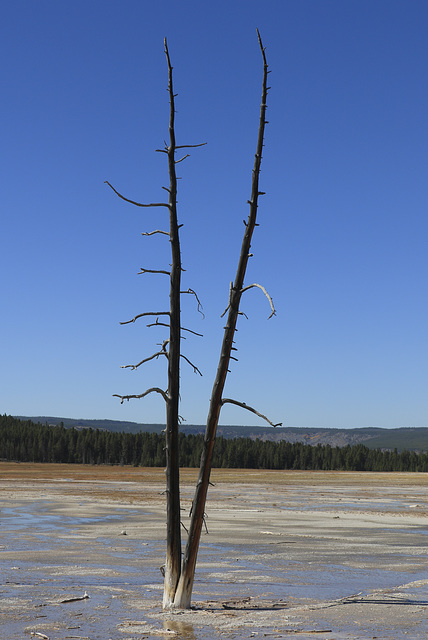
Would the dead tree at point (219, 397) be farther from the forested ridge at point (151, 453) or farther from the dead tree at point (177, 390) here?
the forested ridge at point (151, 453)

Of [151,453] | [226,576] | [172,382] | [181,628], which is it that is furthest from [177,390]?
[151,453]

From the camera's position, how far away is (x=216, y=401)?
11.6 meters

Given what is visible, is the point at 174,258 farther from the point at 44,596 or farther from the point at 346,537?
the point at 346,537

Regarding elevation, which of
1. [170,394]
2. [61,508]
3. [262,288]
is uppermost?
[262,288]

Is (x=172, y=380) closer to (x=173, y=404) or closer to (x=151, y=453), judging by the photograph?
(x=173, y=404)

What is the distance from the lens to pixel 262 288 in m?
11.3

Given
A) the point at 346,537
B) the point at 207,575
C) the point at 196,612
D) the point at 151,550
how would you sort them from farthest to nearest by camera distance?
1. the point at 346,537
2. the point at 151,550
3. the point at 207,575
4. the point at 196,612

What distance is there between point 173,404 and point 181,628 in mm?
3132

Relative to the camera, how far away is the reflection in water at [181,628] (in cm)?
950

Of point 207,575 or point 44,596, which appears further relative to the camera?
point 207,575

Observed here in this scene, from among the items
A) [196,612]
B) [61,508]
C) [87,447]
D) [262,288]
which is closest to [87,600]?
[196,612]

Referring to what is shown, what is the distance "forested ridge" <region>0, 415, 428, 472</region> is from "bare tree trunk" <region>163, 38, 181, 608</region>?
368 ft

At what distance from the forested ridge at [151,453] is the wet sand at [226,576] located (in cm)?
9653

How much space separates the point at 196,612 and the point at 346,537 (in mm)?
12845
